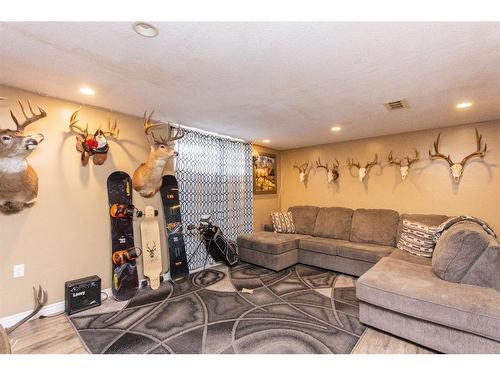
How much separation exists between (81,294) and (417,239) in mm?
4203

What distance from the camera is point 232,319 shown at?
7.84 ft

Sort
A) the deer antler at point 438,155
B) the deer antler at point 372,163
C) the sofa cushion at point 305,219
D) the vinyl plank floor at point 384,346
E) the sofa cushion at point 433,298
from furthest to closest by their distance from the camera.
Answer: the sofa cushion at point 305,219 < the deer antler at point 372,163 < the deer antler at point 438,155 < the vinyl plank floor at point 384,346 < the sofa cushion at point 433,298

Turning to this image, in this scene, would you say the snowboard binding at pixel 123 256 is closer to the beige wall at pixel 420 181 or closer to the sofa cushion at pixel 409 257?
the sofa cushion at pixel 409 257

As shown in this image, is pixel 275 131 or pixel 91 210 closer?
pixel 91 210

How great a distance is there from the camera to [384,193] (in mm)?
4348

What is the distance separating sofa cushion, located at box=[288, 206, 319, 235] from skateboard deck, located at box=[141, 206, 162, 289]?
2.70m

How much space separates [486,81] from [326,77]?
153 centimetres

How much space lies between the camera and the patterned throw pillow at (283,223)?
15.6 ft

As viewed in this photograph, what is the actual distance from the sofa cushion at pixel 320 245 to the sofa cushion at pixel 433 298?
1345 mm

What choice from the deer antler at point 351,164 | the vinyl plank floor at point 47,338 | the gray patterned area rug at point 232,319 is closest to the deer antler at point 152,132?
the gray patterned area rug at point 232,319
